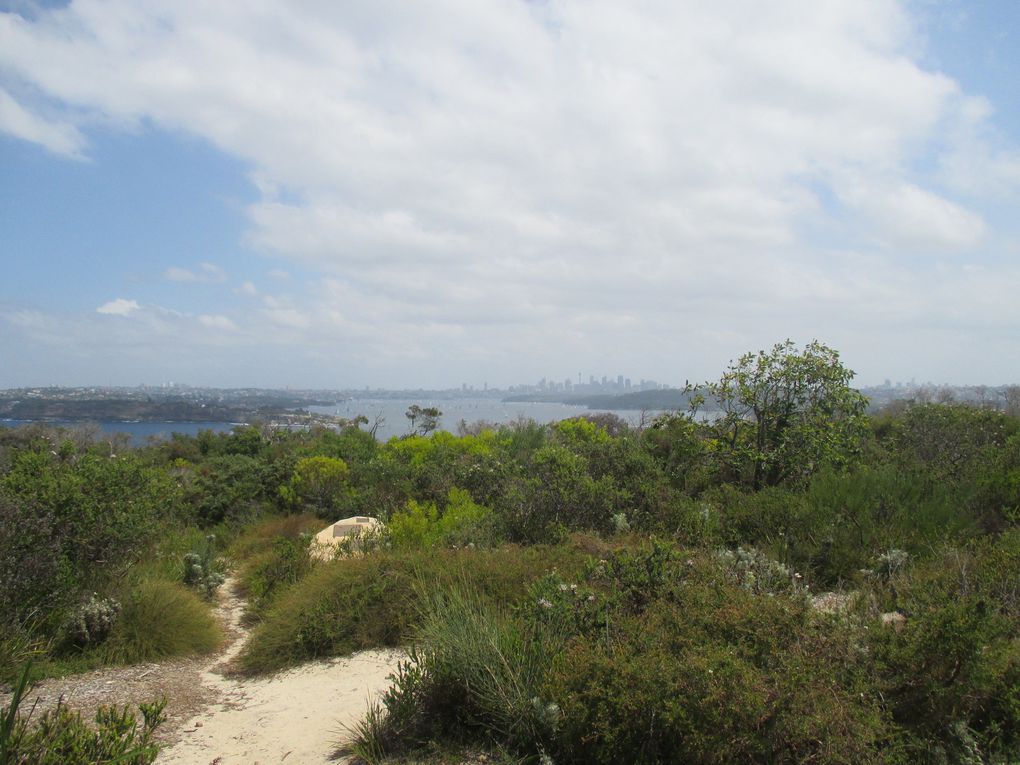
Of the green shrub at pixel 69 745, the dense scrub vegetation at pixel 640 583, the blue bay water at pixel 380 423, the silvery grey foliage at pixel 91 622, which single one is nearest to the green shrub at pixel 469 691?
the dense scrub vegetation at pixel 640 583

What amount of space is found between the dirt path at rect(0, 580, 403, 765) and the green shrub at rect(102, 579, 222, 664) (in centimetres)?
20

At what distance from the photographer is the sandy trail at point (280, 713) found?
15.2ft

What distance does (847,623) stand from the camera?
4211mm

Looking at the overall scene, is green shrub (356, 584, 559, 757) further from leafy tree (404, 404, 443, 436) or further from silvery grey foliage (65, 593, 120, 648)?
leafy tree (404, 404, 443, 436)

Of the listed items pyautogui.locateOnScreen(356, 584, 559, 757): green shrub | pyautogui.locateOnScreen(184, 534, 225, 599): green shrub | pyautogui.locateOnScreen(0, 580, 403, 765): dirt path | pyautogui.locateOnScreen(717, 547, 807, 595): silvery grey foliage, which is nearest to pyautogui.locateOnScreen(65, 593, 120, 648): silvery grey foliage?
pyautogui.locateOnScreen(0, 580, 403, 765): dirt path

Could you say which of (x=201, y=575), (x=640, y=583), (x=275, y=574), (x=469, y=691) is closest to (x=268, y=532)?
(x=201, y=575)

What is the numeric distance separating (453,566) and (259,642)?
217 cm

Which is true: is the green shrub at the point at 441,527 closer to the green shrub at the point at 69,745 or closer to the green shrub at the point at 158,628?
the green shrub at the point at 158,628

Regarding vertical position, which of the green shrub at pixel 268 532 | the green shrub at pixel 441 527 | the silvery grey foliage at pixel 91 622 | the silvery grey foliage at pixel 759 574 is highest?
the silvery grey foliage at pixel 759 574

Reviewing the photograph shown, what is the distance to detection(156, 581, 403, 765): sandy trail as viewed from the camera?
463 cm

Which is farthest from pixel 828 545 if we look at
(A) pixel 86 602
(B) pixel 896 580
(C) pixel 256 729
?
(A) pixel 86 602

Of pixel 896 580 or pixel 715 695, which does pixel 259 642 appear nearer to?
pixel 715 695

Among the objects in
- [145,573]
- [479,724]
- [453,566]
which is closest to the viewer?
[479,724]

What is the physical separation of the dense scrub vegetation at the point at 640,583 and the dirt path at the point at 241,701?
31 cm
